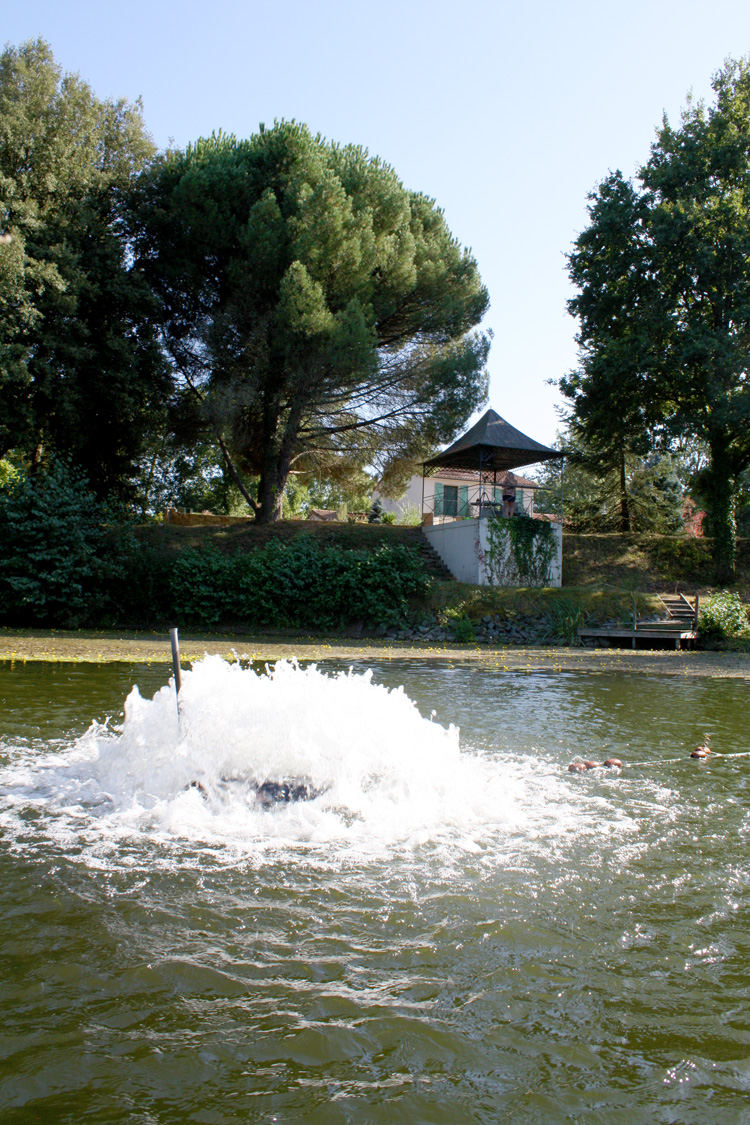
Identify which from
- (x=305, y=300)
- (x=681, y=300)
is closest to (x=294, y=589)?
(x=305, y=300)

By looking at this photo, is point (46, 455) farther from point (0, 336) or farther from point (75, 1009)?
point (75, 1009)

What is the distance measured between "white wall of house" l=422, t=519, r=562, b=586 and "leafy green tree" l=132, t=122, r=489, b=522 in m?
3.83

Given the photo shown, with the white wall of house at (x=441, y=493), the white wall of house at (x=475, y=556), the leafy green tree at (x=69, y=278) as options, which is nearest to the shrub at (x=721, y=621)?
the white wall of house at (x=475, y=556)

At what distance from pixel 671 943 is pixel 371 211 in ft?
86.1

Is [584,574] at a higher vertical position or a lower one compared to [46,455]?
lower

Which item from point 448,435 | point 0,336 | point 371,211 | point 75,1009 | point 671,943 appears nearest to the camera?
point 75,1009

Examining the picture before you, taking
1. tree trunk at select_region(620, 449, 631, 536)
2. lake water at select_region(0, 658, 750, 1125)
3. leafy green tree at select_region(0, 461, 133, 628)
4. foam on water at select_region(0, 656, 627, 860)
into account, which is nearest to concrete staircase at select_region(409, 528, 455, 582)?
tree trunk at select_region(620, 449, 631, 536)

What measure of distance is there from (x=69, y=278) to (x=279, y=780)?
21526 mm

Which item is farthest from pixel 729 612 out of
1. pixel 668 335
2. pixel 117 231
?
pixel 117 231

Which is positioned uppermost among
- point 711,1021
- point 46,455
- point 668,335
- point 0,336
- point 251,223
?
point 251,223

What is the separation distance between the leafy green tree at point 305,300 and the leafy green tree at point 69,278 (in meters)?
1.55

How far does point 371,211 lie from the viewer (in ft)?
86.2

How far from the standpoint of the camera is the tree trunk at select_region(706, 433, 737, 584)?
29.6 meters

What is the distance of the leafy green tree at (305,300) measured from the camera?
24953 millimetres
